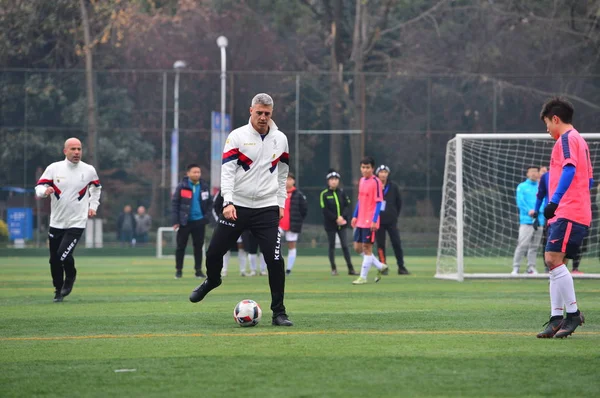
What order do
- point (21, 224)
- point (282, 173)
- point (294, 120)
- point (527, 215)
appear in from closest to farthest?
point (282, 173), point (527, 215), point (21, 224), point (294, 120)

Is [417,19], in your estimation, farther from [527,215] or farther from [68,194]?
[68,194]

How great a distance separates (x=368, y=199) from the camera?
18.5 meters

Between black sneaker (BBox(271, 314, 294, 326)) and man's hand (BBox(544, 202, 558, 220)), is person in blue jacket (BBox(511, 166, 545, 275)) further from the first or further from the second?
man's hand (BBox(544, 202, 558, 220))

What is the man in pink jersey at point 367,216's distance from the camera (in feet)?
58.9

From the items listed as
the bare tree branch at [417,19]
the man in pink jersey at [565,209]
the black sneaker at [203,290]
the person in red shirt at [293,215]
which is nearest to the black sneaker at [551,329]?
the man in pink jersey at [565,209]

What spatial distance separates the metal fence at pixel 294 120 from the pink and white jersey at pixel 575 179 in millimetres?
25508

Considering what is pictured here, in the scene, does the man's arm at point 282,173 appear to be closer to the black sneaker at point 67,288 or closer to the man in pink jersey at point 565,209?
the man in pink jersey at point 565,209

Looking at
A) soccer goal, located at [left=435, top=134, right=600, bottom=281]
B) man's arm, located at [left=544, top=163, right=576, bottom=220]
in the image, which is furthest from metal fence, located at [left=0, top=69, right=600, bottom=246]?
man's arm, located at [left=544, top=163, right=576, bottom=220]

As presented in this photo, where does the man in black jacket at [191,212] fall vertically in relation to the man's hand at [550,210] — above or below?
below

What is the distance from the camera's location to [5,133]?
36.1m

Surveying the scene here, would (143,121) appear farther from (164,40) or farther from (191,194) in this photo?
(191,194)

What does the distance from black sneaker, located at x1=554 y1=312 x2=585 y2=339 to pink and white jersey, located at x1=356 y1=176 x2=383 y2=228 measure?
349 inches

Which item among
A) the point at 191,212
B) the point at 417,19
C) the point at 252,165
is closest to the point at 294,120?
the point at 417,19

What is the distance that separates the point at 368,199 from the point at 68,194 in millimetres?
6070
